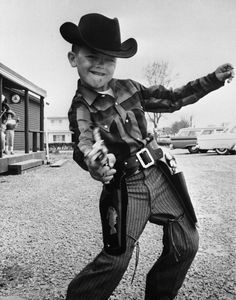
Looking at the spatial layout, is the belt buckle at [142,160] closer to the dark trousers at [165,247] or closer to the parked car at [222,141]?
the dark trousers at [165,247]

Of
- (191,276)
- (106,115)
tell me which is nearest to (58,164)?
(191,276)

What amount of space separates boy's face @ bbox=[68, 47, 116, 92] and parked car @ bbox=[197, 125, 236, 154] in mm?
17113

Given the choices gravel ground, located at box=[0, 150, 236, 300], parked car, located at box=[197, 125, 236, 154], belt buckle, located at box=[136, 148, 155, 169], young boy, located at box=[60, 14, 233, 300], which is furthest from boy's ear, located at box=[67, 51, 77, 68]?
parked car, located at box=[197, 125, 236, 154]

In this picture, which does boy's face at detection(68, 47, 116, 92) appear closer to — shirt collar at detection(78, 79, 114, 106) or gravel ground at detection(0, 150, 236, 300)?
shirt collar at detection(78, 79, 114, 106)

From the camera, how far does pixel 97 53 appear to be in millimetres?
1899

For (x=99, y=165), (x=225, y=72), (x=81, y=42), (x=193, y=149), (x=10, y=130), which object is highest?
(x=81, y=42)

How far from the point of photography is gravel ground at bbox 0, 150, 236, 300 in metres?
2.75

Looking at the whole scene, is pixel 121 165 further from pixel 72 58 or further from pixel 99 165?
pixel 72 58

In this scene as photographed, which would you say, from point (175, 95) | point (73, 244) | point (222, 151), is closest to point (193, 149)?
point (222, 151)

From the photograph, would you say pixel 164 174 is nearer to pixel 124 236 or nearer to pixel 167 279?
pixel 124 236

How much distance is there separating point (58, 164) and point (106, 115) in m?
11.3

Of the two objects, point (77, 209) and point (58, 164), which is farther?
point (58, 164)

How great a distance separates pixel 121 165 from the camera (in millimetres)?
1902

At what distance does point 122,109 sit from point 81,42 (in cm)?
41
